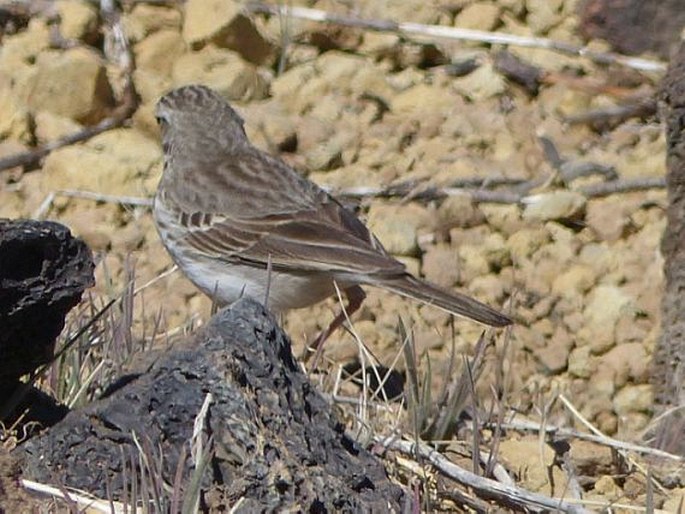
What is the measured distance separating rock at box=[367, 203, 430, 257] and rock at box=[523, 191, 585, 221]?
515mm

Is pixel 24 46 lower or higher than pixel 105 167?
higher

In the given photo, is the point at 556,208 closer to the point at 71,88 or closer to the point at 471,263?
Result: the point at 471,263

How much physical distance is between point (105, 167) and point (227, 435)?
4528 millimetres

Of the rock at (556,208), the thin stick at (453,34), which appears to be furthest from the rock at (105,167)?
the rock at (556,208)

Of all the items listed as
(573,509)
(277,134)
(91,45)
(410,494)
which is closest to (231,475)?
(410,494)

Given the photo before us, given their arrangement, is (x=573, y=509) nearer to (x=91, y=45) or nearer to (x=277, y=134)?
(x=277, y=134)

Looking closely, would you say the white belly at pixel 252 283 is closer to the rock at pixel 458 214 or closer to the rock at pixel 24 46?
the rock at pixel 458 214

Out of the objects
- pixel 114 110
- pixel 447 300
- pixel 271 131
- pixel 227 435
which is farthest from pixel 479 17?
pixel 227 435

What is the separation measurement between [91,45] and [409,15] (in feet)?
5.94

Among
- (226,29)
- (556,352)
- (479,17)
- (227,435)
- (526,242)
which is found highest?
(227,435)

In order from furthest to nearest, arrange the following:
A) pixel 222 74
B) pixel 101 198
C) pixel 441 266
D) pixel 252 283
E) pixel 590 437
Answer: pixel 222 74
pixel 101 198
pixel 441 266
pixel 252 283
pixel 590 437

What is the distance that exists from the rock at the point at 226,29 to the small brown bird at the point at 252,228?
4.33 feet

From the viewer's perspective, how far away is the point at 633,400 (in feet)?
22.4

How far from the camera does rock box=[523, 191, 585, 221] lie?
307 inches
